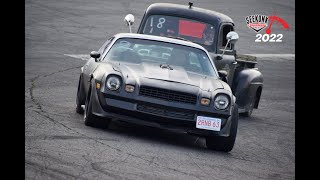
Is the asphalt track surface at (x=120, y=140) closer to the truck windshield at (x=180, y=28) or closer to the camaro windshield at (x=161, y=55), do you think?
the camaro windshield at (x=161, y=55)

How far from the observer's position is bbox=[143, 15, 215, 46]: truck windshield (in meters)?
15.6

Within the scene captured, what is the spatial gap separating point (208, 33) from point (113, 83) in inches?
192

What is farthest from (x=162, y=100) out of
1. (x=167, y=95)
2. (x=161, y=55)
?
(x=161, y=55)

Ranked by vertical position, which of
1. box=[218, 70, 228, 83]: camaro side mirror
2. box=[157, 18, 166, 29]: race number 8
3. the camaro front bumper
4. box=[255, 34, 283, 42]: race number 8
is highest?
box=[157, 18, 166, 29]: race number 8

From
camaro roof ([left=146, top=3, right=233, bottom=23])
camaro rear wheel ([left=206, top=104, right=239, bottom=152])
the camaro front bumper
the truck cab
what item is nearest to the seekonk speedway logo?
camaro roof ([left=146, top=3, right=233, bottom=23])

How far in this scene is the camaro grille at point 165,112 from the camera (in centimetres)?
1109

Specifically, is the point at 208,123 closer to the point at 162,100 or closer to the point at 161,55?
the point at 162,100

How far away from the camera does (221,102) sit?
11359mm

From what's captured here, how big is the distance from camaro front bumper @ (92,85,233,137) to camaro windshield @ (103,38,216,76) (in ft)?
3.82

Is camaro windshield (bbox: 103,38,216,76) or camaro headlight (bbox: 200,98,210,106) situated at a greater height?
camaro windshield (bbox: 103,38,216,76)

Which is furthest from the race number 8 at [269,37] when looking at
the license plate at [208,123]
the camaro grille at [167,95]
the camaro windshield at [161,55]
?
the camaro grille at [167,95]

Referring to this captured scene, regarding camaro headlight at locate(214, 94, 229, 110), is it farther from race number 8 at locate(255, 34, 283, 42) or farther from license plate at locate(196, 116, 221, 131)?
race number 8 at locate(255, 34, 283, 42)
